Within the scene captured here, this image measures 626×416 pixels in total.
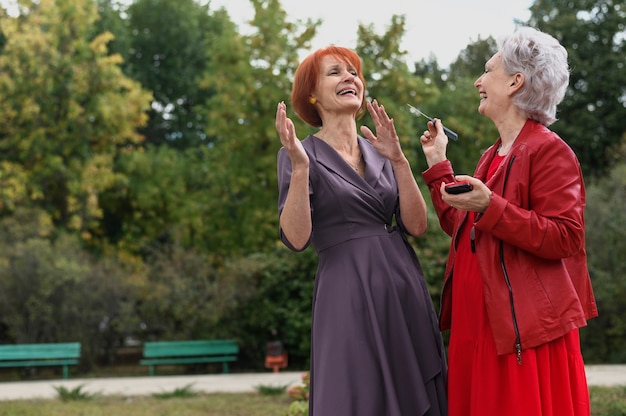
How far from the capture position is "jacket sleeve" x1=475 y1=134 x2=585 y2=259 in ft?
9.22

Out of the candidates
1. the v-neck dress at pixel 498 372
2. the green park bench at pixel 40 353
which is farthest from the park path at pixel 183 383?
the v-neck dress at pixel 498 372

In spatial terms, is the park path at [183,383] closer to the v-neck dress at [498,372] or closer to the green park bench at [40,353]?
the green park bench at [40,353]

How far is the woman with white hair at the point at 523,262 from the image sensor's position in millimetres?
2842

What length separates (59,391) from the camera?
9.10 meters

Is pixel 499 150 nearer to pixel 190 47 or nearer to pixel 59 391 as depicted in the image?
pixel 59 391

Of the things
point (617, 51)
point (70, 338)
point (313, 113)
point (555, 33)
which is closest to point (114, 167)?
point (70, 338)

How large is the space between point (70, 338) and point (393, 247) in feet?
35.5

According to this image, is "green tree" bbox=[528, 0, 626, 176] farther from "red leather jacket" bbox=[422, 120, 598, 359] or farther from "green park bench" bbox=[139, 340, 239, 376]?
"red leather jacket" bbox=[422, 120, 598, 359]

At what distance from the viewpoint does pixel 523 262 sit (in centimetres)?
291

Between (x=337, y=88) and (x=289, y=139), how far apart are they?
54 centimetres

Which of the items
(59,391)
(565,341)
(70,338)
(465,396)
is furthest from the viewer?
(70,338)

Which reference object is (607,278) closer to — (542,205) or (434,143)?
(434,143)

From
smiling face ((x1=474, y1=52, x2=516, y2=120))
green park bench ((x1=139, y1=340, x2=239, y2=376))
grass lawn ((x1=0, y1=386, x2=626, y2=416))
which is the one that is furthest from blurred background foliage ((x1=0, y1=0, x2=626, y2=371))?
smiling face ((x1=474, y1=52, x2=516, y2=120))

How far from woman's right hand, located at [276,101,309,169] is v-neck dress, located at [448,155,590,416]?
73cm
